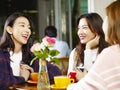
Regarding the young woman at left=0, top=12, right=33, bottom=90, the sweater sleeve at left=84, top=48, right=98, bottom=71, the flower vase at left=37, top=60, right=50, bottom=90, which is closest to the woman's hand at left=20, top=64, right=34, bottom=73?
the young woman at left=0, top=12, right=33, bottom=90

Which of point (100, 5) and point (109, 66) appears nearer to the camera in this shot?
point (109, 66)

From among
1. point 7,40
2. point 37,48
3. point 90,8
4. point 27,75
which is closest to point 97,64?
point 37,48

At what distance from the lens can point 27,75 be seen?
6.93ft

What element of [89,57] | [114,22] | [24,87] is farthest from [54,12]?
[114,22]

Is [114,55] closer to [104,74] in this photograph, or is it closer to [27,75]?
[104,74]

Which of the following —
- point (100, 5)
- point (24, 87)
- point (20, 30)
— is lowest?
point (24, 87)

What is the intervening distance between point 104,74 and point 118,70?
0.20 ft

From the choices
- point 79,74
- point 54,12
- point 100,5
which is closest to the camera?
point 79,74

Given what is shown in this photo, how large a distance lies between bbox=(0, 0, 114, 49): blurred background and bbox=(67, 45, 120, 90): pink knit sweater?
4.04 m

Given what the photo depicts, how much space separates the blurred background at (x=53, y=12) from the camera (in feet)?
19.2

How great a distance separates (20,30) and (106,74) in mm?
1067

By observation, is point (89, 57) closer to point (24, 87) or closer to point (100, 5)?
point (24, 87)

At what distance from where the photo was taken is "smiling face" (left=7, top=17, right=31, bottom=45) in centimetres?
220

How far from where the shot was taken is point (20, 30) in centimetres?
220
